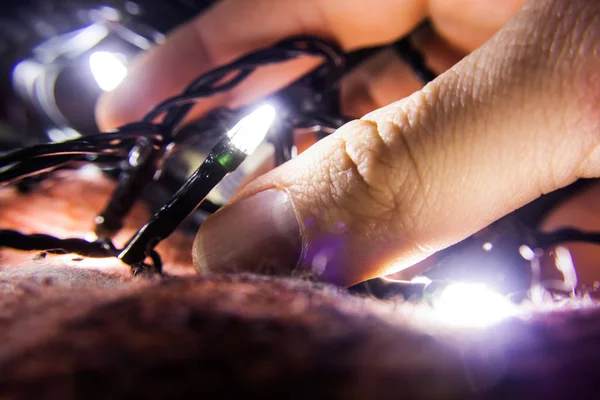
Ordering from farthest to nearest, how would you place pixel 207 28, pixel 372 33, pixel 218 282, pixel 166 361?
pixel 207 28
pixel 372 33
pixel 218 282
pixel 166 361

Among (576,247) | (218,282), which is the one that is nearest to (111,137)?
(218,282)

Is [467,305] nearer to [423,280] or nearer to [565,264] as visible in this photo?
[423,280]

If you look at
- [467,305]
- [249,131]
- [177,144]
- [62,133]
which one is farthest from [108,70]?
[467,305]

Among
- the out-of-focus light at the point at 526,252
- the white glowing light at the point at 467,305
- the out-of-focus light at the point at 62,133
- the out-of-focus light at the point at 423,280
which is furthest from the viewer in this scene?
the out-of-focus light at the point at 62,133

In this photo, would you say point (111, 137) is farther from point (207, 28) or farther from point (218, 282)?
point (207, 28)

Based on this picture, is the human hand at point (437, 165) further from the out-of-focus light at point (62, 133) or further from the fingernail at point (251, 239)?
the out-of-focus light at point (62, 133)

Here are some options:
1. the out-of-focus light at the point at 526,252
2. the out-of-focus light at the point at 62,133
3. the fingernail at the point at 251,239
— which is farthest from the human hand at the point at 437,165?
the out-of-focus light at the point at 62,133
